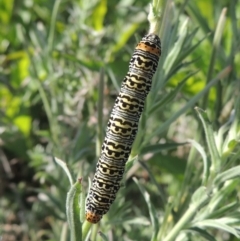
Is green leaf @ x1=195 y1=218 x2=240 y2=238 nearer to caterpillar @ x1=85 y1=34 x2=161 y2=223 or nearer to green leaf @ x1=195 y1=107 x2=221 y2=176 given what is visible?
green leaf @ x1=195 y1=107 x2=221 y2=176

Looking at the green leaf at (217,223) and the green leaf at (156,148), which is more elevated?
the green leaf at (156,148)

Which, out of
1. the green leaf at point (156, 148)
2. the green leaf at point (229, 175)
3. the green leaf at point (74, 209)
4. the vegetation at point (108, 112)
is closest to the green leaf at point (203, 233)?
the vegetation at point (108, 112)

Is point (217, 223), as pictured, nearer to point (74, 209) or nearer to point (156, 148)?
point (156, 148)

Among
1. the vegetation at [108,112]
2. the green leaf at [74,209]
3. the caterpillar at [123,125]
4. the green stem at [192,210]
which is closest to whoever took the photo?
the green leaf at [74,209]

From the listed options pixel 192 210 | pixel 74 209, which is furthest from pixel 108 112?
pixel 74 209

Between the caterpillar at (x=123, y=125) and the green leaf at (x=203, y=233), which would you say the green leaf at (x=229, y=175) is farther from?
the caterpillar at (x=123, y=125)

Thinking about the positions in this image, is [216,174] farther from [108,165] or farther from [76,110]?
[76,110]
